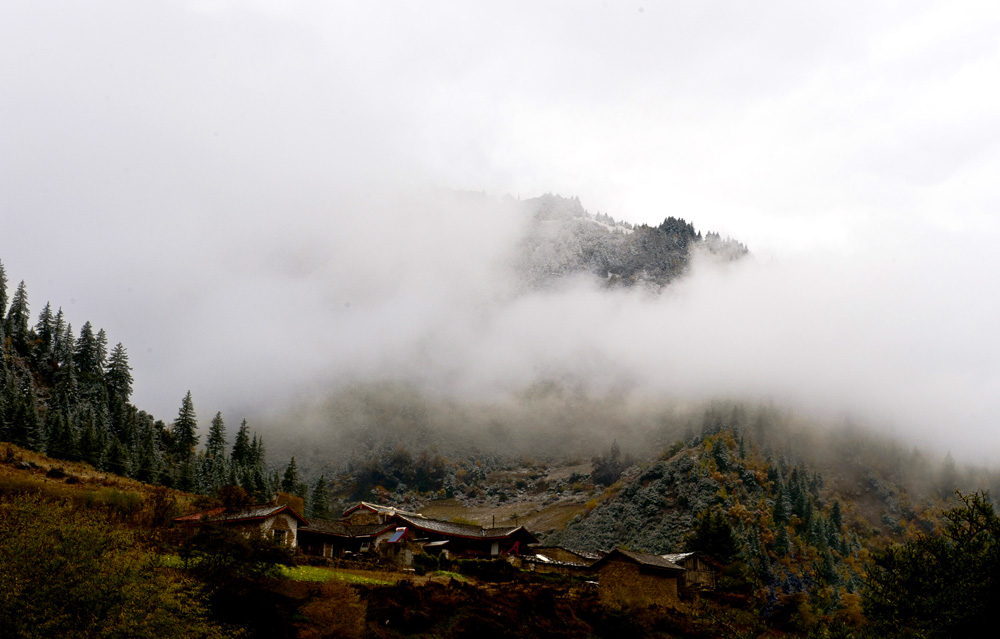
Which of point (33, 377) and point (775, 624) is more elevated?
point (33, 377)

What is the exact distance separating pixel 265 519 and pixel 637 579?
35.6 meters

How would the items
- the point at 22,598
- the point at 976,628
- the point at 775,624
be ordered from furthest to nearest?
1. the point at 775,624
2. the point at 976,628
3. the point at 22,598

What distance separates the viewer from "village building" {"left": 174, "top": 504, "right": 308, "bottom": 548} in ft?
225

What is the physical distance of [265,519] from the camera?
227 ft

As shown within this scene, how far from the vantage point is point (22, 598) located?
30766 millimetres

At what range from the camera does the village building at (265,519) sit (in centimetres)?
6850

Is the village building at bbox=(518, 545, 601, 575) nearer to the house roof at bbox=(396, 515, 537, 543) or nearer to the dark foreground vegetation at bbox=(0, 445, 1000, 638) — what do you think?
the house roof at bbox=(396, 515, 537, 543)

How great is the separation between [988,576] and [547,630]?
27.4 metres

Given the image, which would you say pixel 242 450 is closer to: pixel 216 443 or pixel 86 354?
pixel 216 443

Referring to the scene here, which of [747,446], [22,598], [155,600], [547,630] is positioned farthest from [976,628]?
[747,446]

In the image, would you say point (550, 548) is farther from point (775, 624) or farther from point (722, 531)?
point (775, 624)

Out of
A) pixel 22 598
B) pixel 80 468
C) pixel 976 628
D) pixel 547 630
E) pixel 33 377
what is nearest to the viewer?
pixel 22 598

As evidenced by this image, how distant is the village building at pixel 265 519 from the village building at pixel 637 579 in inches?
1177

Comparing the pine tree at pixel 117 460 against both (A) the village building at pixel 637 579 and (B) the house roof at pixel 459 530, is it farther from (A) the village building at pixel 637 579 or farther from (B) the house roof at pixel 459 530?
(A) the village building at pixel 637 579
